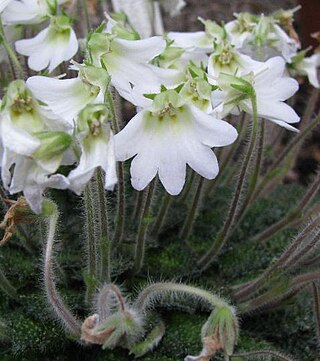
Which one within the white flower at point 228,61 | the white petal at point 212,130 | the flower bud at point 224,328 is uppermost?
the white petal at point 212,130

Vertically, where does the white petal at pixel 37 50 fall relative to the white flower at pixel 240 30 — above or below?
above

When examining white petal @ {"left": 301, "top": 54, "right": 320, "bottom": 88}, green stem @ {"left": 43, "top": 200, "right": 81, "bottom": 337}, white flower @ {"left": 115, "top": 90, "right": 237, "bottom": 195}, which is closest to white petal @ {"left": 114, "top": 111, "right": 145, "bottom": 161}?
white flower @ {"left": 115, "top": 90, "right": 237, "bottom": 195}

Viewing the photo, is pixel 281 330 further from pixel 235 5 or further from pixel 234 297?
pixel 235 5

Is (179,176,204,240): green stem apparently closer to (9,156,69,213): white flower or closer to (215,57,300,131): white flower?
(215,57,300,131): white flower

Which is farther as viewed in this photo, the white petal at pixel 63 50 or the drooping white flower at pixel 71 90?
the white petal at pixel 63 50

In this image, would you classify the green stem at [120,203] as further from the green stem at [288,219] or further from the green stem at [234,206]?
the green stem at [288,219]

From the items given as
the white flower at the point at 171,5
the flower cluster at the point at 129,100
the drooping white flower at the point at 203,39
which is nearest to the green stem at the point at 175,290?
the flower cluster at the point at 129,100

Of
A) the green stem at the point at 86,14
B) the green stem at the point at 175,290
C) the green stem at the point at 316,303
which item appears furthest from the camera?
the green stem at the point at 86,14
